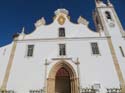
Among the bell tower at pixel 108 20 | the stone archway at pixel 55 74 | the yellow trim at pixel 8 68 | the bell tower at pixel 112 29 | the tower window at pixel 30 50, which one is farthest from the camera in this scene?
the bell tower at pixel 108 20

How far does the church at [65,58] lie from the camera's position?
16484 millimetres

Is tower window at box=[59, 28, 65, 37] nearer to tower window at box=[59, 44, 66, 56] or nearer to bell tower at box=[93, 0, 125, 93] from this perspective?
tower window at box=[59, 44, 66, 56]

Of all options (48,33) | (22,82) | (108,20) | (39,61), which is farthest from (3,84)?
(108,20)

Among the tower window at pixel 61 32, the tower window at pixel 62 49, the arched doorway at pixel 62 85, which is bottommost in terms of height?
the arched doorway at pixel 62 85

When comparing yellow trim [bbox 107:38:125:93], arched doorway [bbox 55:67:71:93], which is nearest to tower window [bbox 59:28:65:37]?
arched doorway [bbox 55:67:71:93]

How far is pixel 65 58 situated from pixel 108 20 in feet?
27.7

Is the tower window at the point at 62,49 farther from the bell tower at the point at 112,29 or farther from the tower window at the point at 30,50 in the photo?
the bell tower at the point at 112,29

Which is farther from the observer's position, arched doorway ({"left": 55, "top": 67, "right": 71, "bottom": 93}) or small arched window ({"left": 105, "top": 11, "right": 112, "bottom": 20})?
small arched window ({"left": 105, "top": 11, "right": 112, "bottom": 20})

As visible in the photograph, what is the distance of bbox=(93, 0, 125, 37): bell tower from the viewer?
1991cm

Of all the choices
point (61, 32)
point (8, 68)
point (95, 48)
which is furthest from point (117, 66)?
point (8, 68)

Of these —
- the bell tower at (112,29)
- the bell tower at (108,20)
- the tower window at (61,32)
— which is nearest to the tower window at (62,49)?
the tower window at (61,32)

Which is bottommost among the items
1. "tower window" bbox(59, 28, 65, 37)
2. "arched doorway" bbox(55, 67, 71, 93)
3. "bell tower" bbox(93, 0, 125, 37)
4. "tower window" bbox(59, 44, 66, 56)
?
"arched doorway" bbox(55, 67, 71, 93)

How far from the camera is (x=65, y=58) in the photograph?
17.9 m

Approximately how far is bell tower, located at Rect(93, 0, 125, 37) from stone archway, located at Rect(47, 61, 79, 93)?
6714 mm
